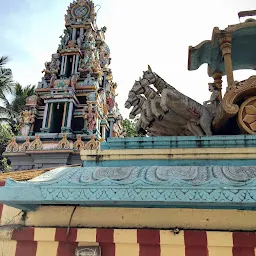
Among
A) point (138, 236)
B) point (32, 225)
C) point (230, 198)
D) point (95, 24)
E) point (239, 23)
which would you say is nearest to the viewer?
point (230, 198)

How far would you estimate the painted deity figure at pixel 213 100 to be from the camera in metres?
4.62

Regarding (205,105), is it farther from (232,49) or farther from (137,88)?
(232,49)

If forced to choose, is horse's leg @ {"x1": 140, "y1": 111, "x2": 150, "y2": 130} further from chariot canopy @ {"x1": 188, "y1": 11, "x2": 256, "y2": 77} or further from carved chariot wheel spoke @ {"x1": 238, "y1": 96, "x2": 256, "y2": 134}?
chariot canopy @ {"x1": 188, "y1": 11, "x2": 256, "y2": 77}

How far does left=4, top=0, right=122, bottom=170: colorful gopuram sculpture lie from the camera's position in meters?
19.3

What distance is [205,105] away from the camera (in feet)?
15.5

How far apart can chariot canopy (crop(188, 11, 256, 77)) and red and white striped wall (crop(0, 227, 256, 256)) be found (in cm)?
276

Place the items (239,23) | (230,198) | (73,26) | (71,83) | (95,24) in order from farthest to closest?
(95,24), (73,26), (71,83), (239,23), (230,198)

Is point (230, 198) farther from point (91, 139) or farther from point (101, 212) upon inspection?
point (91, 139)

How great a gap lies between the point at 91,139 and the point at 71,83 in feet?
17.2

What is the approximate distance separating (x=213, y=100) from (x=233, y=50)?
→ 1.18 m

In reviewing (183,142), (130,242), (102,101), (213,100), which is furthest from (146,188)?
(102,101)

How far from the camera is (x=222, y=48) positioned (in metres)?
4.74

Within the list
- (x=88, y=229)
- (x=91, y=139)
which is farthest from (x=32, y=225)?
(x=91, y=139)

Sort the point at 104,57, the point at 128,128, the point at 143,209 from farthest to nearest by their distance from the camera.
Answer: the point at 128,128 → the point at 104,57 → the point at 143,209
